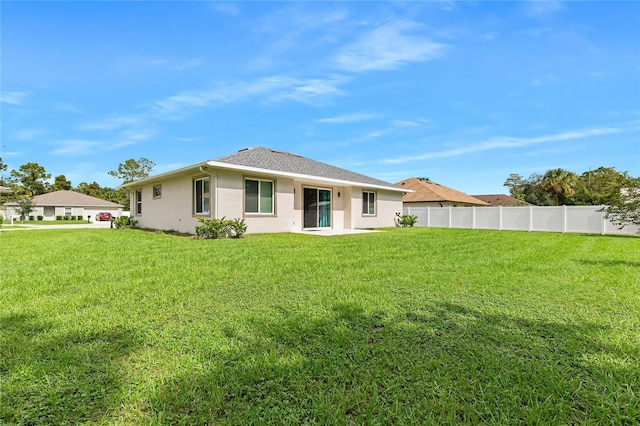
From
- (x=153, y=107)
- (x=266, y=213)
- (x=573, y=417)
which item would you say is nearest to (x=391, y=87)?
(x=266, y=213)

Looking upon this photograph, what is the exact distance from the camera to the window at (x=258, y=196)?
12.3 m

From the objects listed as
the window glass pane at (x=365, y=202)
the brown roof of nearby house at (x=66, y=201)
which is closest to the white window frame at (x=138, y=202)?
the window glass pane at (x=365, y=202)

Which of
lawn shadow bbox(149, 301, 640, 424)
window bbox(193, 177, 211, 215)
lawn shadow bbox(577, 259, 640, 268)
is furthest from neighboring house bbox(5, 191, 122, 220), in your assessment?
lawn shadow bbox(577, 259, 640, 268)

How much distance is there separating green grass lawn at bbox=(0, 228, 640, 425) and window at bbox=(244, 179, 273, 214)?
7421 mm

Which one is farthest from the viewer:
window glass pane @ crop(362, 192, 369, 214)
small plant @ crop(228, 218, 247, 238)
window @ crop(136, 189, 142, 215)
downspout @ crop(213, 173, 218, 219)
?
window @ crop(136, 189, 142, 215)

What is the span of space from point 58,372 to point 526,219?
21.2m

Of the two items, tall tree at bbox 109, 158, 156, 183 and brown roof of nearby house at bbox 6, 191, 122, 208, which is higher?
tall tree at bbox 109, 158, 156, 183

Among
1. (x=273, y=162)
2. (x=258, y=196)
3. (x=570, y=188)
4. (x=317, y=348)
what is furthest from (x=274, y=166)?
(x=570, y=188)

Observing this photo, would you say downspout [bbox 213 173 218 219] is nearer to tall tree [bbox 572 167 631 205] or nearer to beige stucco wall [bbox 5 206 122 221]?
tall tree [bbox 572 167 631 205]

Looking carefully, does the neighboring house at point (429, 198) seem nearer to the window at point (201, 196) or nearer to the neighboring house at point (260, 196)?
the neighboring house at point (260, 196)

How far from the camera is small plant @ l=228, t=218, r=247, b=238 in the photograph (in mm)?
11133

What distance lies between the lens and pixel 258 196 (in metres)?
12.6

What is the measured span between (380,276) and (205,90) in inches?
483

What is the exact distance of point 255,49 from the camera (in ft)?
36.2
